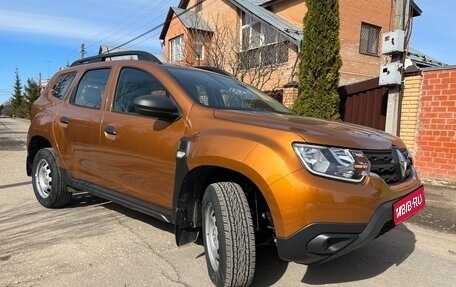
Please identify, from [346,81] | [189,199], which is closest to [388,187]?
A: [189,199]

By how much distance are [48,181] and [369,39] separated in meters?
16.9

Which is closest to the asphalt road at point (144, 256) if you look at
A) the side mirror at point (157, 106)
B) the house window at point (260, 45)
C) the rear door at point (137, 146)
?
the rear door at point (137, 146)

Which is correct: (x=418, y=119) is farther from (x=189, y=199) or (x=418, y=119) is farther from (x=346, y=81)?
(x=346, y=81)

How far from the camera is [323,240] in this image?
2.78 m

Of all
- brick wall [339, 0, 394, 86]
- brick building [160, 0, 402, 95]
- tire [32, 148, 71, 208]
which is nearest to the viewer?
tire [32, 148, 71, 208]

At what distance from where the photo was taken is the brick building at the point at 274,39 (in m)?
16.2

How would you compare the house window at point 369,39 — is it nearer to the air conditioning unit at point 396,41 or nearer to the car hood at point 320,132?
the air conditioning unit at point 396,41

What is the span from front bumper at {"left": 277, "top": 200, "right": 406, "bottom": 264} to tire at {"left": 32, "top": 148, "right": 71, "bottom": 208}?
3.42 m

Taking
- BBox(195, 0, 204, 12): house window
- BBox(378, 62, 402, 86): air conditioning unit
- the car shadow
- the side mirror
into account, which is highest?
BBox(195, 0, 204, 12): house window

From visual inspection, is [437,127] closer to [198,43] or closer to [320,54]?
[320,54]

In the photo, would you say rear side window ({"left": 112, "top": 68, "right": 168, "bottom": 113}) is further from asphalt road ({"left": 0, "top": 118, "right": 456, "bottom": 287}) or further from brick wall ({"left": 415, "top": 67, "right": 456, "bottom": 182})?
brick wall ({"left": 415, "top": 67, "right": 456, "bottom": 182})

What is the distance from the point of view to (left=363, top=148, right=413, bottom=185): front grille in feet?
10.2

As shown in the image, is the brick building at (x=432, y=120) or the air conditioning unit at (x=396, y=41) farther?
the air conditioning unit at (x=396, y=41)

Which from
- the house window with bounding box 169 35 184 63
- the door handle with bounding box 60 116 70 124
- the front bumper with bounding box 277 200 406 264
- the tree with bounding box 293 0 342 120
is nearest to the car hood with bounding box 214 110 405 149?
the front bumper with bounding box 277 200 406 264
